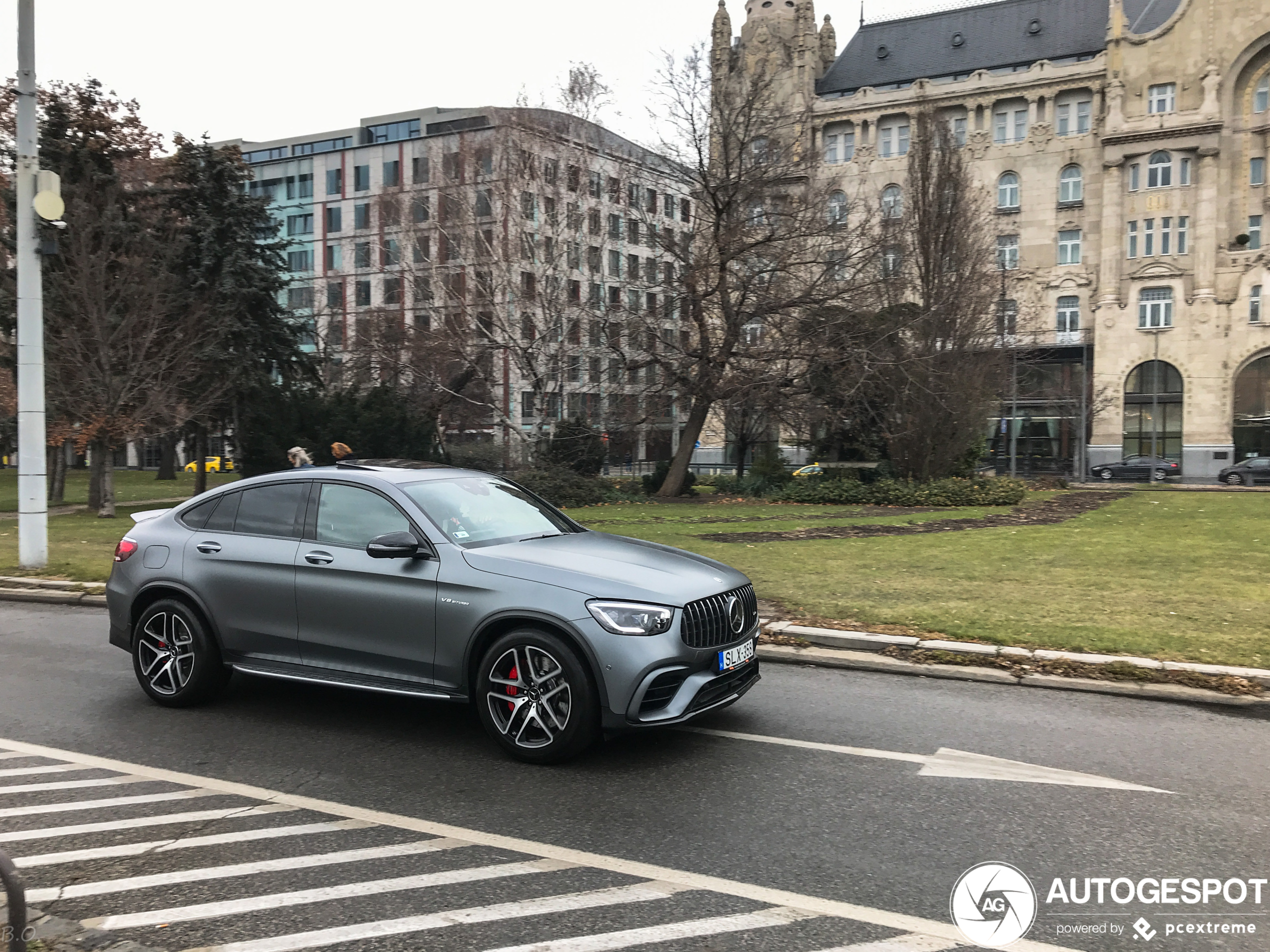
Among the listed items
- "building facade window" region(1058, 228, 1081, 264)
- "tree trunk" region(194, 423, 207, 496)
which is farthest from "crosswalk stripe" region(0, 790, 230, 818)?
"building facade window" region(1058, 228, 1081, 264)

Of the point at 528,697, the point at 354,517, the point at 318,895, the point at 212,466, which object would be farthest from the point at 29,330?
the point at 212,466

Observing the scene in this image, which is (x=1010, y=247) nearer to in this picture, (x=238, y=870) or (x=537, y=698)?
(x=537, y=698)

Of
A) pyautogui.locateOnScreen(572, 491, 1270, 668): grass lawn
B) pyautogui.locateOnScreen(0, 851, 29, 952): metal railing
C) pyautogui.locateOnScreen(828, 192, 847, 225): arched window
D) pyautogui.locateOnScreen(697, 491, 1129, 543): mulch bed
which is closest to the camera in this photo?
pyautogui.locateOnScreen(0, 851, 29, 952): metal railing

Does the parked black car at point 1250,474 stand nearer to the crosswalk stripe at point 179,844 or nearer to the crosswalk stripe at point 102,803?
the crosswalk stripe at point 179,844

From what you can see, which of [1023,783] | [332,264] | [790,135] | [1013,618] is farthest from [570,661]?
[332,264]

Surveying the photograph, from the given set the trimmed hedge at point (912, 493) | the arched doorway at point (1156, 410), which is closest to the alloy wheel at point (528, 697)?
the trimmed hedge at point (912, 493)

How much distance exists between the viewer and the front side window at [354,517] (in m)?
6.00

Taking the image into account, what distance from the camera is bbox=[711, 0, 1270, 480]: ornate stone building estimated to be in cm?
5494

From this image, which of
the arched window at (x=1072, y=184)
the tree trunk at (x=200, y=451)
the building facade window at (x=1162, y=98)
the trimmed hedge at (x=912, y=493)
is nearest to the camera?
the trimmed hedge at (x=912, y=493)

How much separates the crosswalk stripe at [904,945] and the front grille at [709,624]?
200 cm

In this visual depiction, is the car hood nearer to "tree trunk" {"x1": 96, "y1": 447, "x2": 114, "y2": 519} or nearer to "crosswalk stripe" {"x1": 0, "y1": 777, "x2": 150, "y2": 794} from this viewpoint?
"crosswalk stripe" {"x1": 0, "y1": 777, "x2": 150, "y2": 794}

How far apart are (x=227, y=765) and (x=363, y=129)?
77410 mm

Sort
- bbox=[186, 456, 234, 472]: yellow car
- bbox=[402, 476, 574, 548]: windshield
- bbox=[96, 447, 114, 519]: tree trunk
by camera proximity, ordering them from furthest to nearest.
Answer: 1. bbox=[186, 456, 234, 472]: yellow car
2. bbox=[96, 447, 114, 519]: tree trunk
3. bbox=[402, 476, 574, 548]: windshield

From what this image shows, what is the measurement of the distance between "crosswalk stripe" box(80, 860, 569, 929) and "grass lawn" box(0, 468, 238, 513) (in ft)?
99.4
